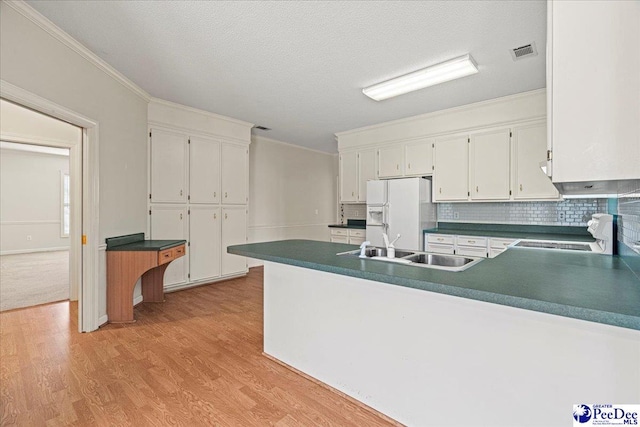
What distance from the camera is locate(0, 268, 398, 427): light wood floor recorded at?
175 cm

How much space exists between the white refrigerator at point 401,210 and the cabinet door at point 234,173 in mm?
2178

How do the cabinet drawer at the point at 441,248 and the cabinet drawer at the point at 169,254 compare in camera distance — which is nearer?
the cabinet drawer at the point at 169,254

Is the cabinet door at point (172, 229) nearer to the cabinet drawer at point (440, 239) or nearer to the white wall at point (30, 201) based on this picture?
the cabinet drawer at point (440, 239)

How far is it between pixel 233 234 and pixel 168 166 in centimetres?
149

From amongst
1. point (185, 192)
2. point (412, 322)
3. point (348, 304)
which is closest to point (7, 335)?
point (185, 192)

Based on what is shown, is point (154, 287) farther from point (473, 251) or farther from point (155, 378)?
point (473, 251)

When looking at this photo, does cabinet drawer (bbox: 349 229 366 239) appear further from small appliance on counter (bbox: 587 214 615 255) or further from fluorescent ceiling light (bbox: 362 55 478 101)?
small appliance on counter (bbox: 587 214 615 255)

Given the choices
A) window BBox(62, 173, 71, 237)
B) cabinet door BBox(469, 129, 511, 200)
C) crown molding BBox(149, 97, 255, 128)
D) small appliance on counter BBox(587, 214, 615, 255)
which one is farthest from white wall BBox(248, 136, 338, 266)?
window BBox(62, 173, 71, 237)

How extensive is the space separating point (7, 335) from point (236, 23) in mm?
3553

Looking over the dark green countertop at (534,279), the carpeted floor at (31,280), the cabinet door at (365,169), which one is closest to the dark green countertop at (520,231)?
the cabinet door at (365,169)

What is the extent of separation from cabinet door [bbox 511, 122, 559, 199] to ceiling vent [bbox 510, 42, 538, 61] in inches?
49.5

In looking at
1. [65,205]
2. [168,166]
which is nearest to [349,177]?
[168,166]

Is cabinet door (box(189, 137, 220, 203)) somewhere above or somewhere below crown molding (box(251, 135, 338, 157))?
below

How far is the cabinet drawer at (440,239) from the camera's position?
408cm
